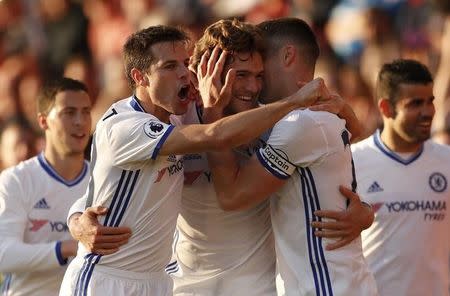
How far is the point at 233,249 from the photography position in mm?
7883

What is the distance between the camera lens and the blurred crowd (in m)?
12.1

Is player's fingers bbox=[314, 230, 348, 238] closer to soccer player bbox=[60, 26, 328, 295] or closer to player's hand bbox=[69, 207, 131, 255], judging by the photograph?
soccer player bbox=[60, 26, 328, 295]

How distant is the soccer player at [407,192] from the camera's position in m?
9.63

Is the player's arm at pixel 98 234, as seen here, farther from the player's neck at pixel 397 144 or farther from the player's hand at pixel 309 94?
the player's neck at pixel 397 144

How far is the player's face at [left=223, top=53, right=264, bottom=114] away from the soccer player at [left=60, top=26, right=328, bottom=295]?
14 centimetres

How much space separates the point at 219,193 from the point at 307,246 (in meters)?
0.61

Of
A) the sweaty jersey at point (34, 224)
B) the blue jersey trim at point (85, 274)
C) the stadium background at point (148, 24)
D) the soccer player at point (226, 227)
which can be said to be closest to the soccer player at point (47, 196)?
the sweaty jersey at point (34, 224)

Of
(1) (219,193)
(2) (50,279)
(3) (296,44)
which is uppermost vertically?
(3) (296,44)

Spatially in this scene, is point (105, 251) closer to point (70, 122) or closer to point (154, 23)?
point (70, 122)

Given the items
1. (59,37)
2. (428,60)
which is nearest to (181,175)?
(428,60)

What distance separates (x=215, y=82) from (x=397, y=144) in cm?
292

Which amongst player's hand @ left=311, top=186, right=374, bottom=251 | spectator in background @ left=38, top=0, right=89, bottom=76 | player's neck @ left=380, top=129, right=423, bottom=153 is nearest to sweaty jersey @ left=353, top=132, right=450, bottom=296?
player's neck @ left=380, top=129, right=423, bottom=153

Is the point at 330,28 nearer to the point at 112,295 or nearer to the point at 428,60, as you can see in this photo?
the point at 428,60

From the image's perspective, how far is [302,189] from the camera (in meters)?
7.43
